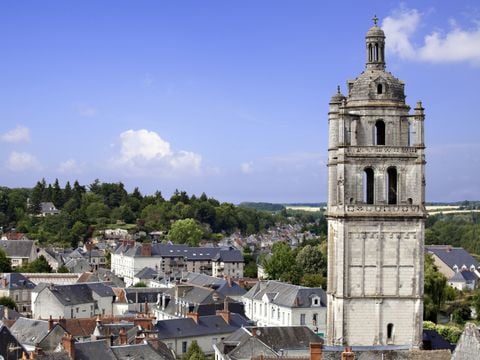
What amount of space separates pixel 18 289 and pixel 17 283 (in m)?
0.66

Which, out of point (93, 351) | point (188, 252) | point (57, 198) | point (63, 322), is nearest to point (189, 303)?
point (63, 322)

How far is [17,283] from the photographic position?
8131 cm

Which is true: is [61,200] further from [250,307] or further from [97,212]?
[250,307]

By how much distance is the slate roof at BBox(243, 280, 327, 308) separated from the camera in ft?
208

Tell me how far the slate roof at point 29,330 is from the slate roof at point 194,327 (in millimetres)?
7220

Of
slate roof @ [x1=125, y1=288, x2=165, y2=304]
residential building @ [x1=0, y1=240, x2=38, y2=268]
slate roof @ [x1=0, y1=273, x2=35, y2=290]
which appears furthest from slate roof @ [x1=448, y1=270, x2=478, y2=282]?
residential building @ [x1=0, y1=240, x2=38, y2=268]

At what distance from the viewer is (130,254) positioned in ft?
340

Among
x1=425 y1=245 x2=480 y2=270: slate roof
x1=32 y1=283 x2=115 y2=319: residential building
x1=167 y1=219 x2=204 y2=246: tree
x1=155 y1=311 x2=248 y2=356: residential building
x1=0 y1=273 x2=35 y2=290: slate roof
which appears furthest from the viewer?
x1=167 y1=219 x2=204 y2=246: tree

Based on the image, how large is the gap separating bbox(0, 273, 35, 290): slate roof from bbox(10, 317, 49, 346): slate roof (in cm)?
2745

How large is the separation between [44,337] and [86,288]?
23.5 meters

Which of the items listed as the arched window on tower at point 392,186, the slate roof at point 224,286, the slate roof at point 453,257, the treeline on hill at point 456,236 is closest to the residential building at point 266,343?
the arched window on tower at point 392,186

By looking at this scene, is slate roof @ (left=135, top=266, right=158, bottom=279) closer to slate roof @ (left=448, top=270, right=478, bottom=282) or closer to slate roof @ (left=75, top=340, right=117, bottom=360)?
slate roof @ (left=448, top=270, right=478, bottom=282)

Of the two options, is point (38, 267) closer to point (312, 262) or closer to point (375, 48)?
point (312, 262)

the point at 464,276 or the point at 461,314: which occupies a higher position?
the point at 464,276
